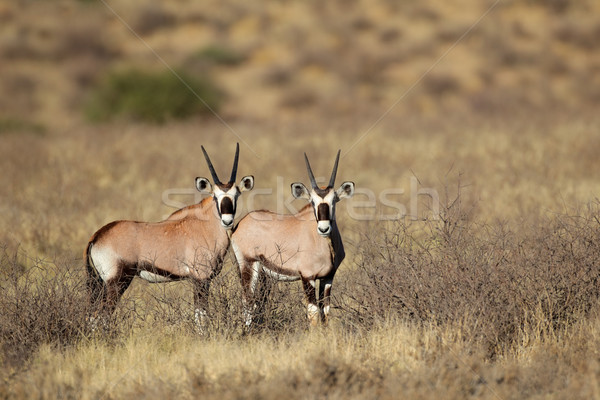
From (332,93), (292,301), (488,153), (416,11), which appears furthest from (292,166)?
(416,11)

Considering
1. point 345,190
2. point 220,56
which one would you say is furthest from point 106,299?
point 220,56

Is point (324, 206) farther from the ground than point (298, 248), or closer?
farther from the ground

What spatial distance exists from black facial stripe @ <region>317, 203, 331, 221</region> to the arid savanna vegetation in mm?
737

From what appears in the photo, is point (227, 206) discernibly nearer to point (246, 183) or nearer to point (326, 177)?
point (246, 183)

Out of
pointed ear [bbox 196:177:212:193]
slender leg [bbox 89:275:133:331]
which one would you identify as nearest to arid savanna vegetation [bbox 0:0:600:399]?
slender leg [bbox 89:275:133:331]

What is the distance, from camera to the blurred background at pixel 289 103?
1463 cm

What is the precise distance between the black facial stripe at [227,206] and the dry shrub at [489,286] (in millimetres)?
1586

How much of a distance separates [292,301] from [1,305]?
Answer: 10.1 ft

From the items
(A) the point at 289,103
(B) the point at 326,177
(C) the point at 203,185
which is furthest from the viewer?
(A) the point at 289,103

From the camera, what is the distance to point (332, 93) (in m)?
29.4

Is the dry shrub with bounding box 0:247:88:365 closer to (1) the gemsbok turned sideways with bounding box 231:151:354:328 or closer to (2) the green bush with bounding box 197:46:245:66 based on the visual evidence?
(1) the gemsbok turned sideways with bounding box 231:151:354:328

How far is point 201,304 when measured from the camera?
23.7 ft

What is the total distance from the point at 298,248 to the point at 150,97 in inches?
776

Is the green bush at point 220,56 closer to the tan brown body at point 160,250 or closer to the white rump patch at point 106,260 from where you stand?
the tan brown body at point 160,250
